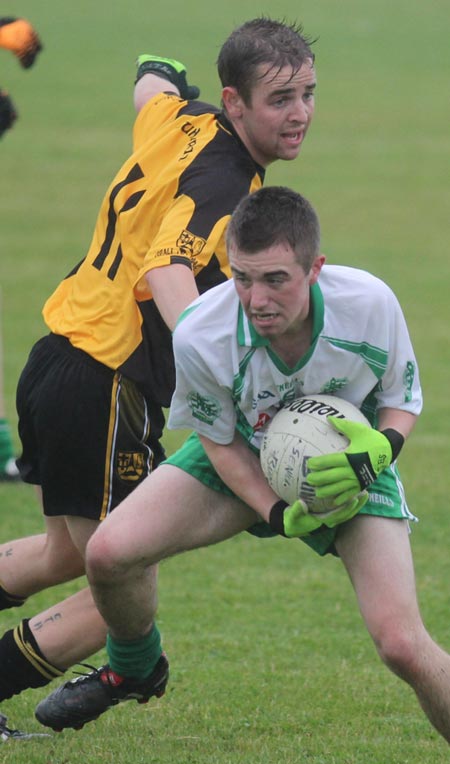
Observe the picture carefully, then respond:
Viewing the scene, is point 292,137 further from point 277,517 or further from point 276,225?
point 277,517

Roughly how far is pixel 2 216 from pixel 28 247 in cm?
181

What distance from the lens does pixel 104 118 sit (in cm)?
2562

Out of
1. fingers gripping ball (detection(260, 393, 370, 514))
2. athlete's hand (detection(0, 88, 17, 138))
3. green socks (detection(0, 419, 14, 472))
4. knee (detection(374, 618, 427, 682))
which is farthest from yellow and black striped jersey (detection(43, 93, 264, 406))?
green socks (detection(0, 419, 14, 472))

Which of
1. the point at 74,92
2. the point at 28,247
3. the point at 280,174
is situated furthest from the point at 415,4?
the point at 28,247

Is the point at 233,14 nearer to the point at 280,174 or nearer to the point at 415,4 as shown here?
the point at 415,4

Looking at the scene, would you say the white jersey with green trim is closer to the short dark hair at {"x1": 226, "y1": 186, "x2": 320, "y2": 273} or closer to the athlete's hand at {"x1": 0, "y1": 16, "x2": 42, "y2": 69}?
the short dark hair at {"x1": 226, "y1": 186, "x2": 320, "y2": 273}

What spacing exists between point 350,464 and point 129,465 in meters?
1.26

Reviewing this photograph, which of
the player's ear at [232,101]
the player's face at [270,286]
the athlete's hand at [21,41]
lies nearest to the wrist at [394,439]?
the player's face at [270,286]

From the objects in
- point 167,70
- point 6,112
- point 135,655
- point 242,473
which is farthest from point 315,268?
point 6,112

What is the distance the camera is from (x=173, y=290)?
15.3 feet

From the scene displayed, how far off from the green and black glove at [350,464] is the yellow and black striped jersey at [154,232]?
92 centimetres

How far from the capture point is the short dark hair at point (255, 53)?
15.9 feet

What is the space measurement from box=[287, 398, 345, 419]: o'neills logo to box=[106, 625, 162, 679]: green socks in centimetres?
105

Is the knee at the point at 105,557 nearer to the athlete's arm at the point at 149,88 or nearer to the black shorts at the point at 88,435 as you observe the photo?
the black shorts at the point at 88,435
